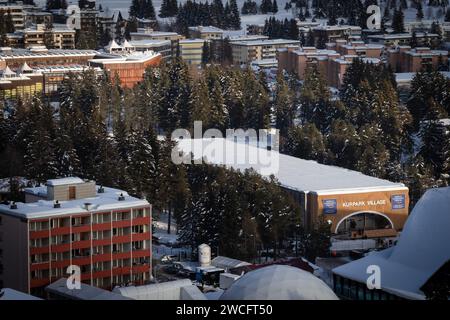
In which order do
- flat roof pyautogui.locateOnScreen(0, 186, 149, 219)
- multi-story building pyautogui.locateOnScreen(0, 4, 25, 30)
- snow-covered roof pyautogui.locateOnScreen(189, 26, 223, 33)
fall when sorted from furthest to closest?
snow-covered roof pyautogui.locateOnScreen(189, 26, 223, 33) → multi-story building pyautogui.locateOnScreen(0, 4, 25, 30) → flat roof pyautogui.locateOnScreen(0, 186, 149, 219)

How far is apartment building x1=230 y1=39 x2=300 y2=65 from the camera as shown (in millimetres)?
71125

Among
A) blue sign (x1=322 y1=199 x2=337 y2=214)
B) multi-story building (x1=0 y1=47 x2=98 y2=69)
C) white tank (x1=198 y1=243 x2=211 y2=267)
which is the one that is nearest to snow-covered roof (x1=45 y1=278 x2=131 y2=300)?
white tank (x1=198 y1=243 x2=211 y2=267)

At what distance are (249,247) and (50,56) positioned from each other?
28930 millimetres

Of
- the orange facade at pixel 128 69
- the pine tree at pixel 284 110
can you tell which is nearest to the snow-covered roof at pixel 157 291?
the pine tree at pixel 284 110

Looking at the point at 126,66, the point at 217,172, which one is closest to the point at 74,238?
the point at 217,172

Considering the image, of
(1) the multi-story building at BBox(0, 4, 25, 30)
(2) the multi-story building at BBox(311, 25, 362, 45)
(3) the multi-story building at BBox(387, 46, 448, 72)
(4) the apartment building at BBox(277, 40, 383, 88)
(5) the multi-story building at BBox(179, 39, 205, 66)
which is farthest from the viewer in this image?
(2) the multi-story building at BBox(311, 25, 362, 45)

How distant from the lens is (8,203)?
2964 cm

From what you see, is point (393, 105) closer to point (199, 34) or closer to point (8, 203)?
point (8, 203)

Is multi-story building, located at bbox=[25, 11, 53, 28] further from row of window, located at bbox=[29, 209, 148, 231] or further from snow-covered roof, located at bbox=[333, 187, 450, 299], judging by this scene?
snow-covered roof, located at bbox=[333, 187, 450, 299]

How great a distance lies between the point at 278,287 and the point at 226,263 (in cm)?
1023

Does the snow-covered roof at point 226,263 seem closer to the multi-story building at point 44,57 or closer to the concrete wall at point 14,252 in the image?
the concrete wall at point 14,252

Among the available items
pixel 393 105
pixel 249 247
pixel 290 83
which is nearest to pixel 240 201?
pixel 249 247

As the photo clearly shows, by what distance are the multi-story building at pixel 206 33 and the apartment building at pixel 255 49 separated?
110 inches

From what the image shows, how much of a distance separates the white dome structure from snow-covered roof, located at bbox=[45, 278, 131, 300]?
2.22 m
